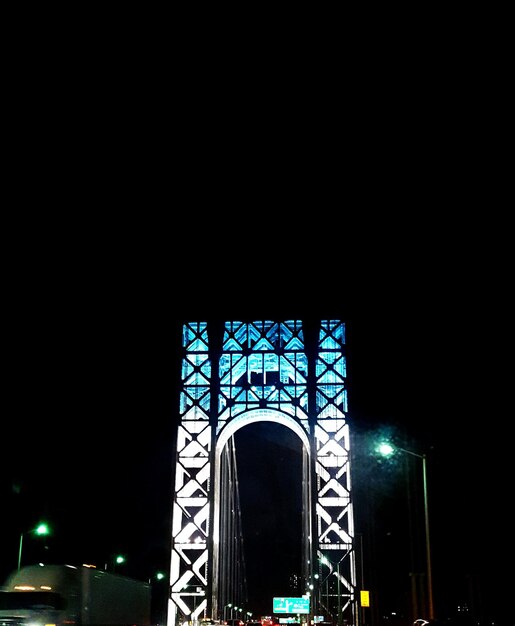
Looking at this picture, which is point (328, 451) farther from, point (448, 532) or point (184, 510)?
point (448, 532)

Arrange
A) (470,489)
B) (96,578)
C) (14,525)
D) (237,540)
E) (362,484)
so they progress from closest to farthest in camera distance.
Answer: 1. (96,578)
2. (470,489)
3. (14,525)
4. (362,484)
5. (237,540)

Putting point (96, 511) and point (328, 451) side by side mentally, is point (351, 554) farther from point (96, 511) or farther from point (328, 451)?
point (96, 511)

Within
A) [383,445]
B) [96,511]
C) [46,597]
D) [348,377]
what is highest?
[348,377]

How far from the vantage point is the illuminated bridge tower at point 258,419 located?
57875 millimetres

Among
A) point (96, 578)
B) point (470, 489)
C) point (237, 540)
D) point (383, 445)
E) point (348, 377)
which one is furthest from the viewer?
point (237, 540)

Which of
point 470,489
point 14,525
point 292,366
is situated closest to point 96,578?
point 470,489

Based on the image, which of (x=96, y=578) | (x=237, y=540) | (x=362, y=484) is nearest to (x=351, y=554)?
(x=362, y=484)

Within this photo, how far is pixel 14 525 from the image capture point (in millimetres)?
47656

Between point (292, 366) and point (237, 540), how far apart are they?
44225 mm

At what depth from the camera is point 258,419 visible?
63.0 metres

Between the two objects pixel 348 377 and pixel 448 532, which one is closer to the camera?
pixel 448 532

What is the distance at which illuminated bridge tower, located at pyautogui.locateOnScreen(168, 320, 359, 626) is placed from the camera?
57.9 meters

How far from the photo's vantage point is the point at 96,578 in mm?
25688

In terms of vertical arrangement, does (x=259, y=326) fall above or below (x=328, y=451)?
above
